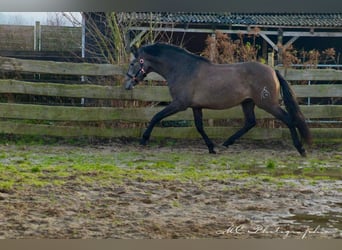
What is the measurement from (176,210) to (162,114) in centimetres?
212

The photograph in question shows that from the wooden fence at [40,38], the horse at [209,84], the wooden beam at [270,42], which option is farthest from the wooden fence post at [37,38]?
the wooden beam at [270,42]

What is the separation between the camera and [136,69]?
5.25m

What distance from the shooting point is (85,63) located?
5758 mm

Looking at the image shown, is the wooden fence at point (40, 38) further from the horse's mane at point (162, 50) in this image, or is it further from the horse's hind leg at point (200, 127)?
the horse's hind leg at point (200, 127)

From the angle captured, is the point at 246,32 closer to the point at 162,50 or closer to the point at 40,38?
the point at 162,50

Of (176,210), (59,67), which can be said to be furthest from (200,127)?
(176,210)

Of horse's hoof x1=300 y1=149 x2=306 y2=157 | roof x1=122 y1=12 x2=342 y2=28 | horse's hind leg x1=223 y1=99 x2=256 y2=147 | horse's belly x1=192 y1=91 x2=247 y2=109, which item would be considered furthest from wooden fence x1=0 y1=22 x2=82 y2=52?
horse's hoof x1=300 y1=149 x2=306 y2=157

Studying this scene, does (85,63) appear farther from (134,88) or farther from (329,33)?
(329,33)

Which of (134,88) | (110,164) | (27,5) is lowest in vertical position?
(110,164)

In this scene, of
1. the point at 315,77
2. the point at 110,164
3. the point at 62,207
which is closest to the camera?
the point at 62,207

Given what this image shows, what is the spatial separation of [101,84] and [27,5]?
11.1 ft

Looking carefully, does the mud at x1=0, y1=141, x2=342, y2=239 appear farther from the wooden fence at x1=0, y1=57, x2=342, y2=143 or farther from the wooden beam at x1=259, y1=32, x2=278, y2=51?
the wooden beam at x1=259, y1=32, x2=278, y2=51

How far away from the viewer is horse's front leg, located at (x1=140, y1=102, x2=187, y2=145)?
5.24 m

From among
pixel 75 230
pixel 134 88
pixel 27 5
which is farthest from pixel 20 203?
pixel 134 88
